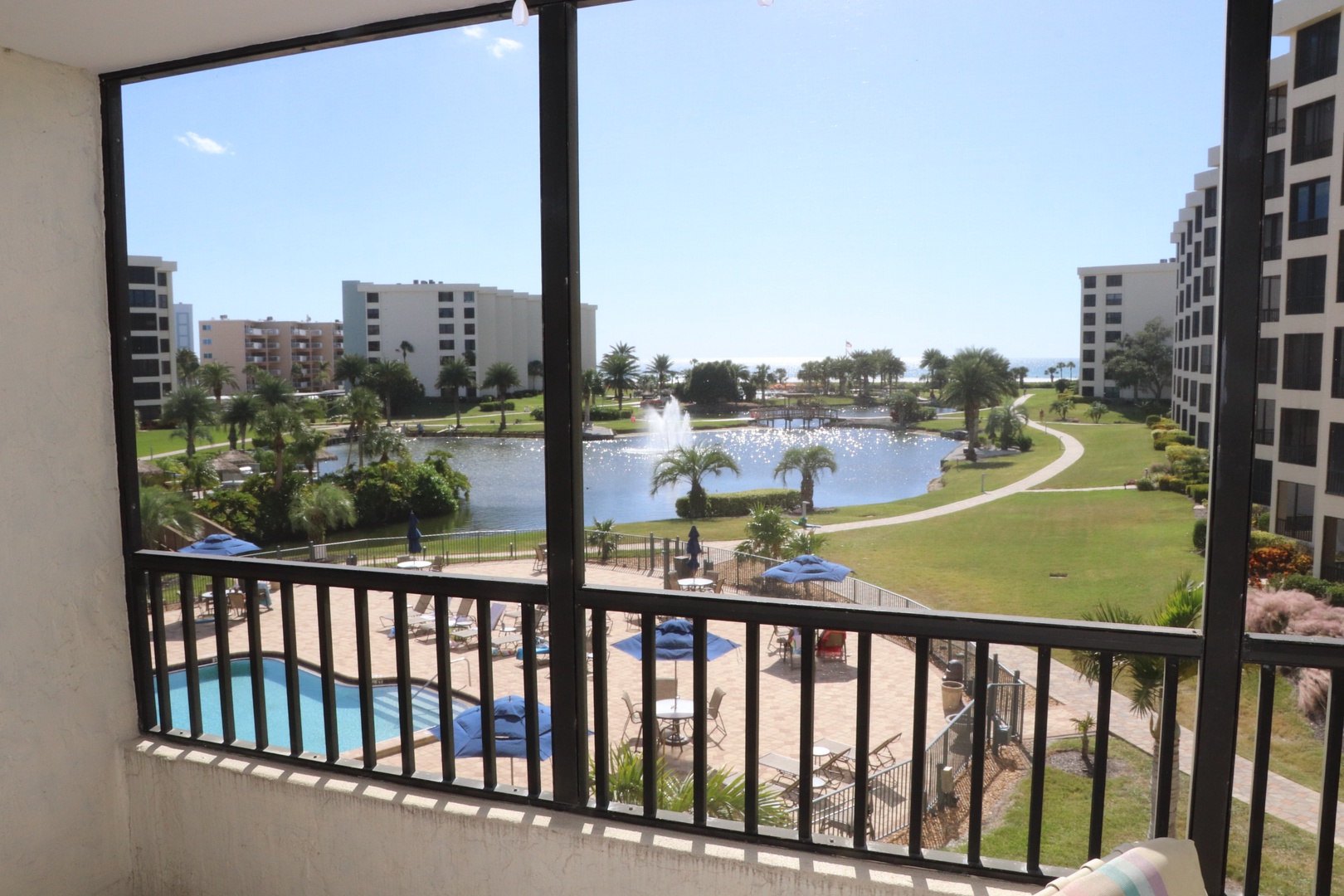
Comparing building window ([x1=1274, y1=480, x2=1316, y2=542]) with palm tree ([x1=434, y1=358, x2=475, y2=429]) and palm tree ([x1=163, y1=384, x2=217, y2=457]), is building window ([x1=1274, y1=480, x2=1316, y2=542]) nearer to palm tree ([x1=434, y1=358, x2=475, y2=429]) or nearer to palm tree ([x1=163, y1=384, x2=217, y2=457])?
palm tree ([x1=434, y1=358, x2=475, y2=429])

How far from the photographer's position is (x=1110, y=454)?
253 cm

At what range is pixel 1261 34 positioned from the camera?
1.56 m

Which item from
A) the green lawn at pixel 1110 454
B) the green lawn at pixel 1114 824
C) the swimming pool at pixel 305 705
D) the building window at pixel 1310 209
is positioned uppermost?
the building window at pixel 1310 209

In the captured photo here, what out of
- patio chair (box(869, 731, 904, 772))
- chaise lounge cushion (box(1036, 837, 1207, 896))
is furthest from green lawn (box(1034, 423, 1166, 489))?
patio chair (box(869, 731, 904, 772))

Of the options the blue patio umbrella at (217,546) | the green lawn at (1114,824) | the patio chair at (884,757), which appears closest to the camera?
the blue patio umbrella at (217,546)

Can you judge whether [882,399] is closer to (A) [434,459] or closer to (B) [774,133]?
(B) [774,133]

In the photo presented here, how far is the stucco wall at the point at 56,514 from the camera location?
2410 millimetres

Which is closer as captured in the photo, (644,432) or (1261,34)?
(1261,34)

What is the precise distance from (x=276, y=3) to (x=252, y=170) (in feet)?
3.72

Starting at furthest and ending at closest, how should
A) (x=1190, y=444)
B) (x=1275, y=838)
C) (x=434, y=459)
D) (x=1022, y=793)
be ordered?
(x=1022, y=793) → (x=1275, y=838) → (x=434, y=459) → (x=1190, y=444)

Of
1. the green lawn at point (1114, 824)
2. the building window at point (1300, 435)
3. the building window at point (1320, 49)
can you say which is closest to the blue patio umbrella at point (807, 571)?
the building window at point (1300, 435)

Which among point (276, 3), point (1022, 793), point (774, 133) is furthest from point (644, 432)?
point (1022, 793)

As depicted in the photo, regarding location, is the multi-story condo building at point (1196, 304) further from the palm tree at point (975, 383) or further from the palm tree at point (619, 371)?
the palm tree at point (619, 371)

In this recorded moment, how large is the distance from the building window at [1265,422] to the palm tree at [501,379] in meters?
1.89
